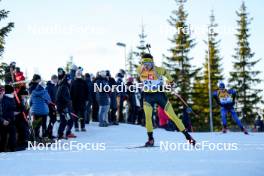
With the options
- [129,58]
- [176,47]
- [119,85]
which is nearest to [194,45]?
[176,47]

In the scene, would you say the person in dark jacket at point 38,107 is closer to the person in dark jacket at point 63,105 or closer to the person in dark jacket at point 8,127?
the person in dark jacket at point 63,105

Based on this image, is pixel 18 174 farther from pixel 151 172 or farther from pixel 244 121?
pixel 244 121

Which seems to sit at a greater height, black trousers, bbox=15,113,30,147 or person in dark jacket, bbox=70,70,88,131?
person in dark jacket, bbox=70,70,88,131

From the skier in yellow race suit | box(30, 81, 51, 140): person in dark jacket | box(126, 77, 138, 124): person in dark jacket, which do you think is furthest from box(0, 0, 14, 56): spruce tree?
the skier in yellow race suit

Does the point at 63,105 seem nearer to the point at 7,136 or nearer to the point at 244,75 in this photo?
the point at 7,136

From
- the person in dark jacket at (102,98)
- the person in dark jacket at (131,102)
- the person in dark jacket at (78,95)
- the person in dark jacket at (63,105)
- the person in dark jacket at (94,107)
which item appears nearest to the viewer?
the person in dark jacket at (63,105)

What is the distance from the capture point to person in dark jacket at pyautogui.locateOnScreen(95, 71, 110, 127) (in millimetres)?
18203

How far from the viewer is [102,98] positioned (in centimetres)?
1822

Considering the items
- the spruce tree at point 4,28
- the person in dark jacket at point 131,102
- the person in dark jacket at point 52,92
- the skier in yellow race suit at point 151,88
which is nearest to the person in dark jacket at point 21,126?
the person in dark jacket at point 52,92

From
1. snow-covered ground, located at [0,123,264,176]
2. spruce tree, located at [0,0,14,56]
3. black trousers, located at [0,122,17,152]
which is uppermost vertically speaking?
spruce tree, located at [0,0,14,56]

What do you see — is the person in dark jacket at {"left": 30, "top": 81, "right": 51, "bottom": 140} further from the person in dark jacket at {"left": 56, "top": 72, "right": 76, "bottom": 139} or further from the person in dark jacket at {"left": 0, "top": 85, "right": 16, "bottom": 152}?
the person in dark jacket at {"left": 0, "top": 85, "right": 16, "bottom": 152}

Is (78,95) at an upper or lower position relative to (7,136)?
upper

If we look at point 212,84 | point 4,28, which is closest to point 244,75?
point 212,84

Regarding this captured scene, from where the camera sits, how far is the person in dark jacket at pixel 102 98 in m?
18.2
